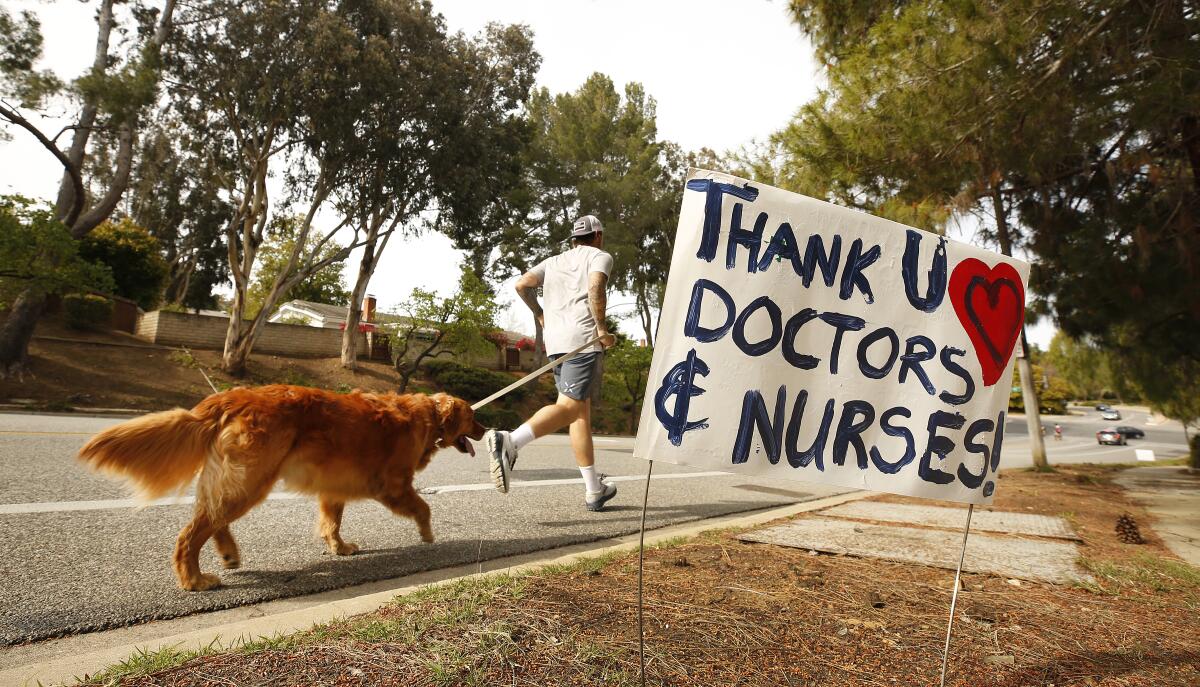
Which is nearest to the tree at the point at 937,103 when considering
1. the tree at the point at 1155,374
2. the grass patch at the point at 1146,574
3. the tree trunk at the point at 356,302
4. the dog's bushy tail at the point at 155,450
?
the grass patch at the point at 1146,574

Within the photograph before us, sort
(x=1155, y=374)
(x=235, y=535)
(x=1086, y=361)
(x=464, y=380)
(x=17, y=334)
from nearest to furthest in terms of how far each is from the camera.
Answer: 1. (x=235, y=535)
2. (x=1155, y=374)
3. (x=1086, y=361)
4. (x=17, y=334)
5. (x=464, y=380)

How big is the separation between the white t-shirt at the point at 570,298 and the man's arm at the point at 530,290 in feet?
0.40

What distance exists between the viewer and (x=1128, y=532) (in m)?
4.79

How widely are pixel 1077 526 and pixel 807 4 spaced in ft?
20.7

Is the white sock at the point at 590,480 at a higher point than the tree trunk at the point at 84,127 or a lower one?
lower

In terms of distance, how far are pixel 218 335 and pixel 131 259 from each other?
7.15 metres

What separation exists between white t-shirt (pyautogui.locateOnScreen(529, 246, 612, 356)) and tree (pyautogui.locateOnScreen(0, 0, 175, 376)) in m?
18.1

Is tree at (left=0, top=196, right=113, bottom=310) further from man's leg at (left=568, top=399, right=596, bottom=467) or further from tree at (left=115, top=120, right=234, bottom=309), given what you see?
man's leg at (left=568, top=399, right=596, bottom=467)

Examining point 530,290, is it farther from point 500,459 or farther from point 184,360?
point 184,360

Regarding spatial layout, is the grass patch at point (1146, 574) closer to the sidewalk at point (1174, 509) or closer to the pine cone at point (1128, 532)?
the sidewalk at point (1174, 509)

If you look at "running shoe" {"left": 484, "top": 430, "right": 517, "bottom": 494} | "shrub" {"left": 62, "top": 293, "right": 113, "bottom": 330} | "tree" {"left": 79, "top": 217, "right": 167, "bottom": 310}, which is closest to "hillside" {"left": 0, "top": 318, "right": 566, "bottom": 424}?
"shrub" {"left": 62, "top": 293, "right": 113, "bottom": 330}

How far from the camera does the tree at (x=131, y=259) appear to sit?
91.4ft

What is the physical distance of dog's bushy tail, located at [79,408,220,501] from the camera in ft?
8.43

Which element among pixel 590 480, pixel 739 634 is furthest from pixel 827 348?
pixel 590 480
